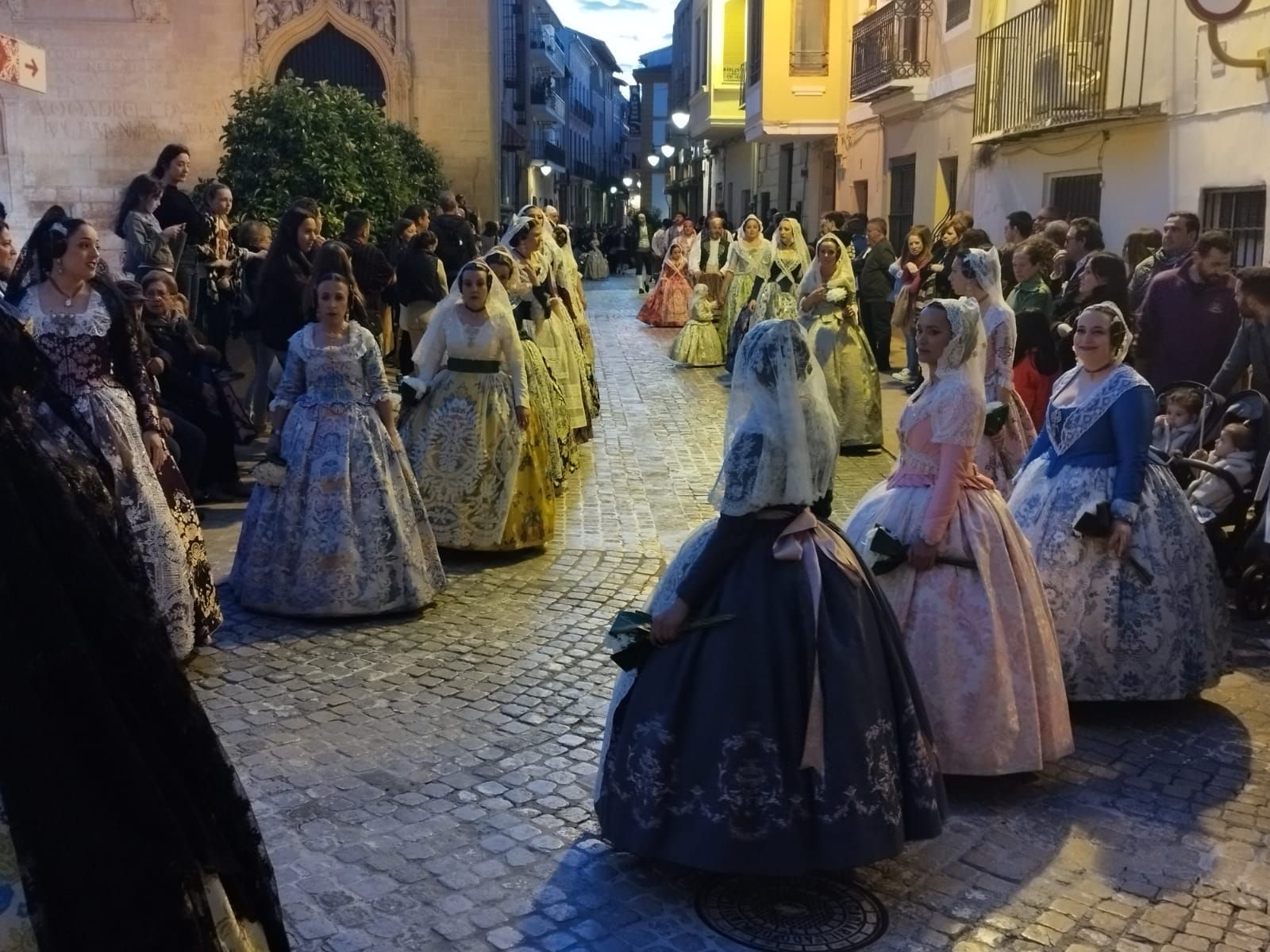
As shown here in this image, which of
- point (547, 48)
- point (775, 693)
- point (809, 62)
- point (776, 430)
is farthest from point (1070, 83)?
point (547, 48)

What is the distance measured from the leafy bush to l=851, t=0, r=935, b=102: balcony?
7.26m

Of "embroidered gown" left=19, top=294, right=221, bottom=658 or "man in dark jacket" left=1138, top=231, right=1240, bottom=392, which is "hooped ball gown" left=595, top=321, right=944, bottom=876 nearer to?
"embroidered gown" left=19, top=294, right=221, bottom=658

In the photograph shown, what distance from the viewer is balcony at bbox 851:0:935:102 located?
17531 millimetres

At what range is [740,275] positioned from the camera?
590 inches

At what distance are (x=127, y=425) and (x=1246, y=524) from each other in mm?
5421

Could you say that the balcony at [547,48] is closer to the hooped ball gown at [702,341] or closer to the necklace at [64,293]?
the hooped ball gown at [702,341]

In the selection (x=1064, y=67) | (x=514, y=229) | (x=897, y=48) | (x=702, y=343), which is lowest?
(x=702, y=343)

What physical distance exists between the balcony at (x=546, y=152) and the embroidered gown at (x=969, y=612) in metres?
41.2

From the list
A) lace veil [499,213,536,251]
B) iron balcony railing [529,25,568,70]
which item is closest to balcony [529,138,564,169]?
iron balcony railing [529,25,568,70]

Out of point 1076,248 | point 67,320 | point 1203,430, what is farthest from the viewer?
point 1076,248

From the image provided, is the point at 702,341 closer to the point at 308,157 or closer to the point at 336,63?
the point at 308,157

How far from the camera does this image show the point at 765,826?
3418mm

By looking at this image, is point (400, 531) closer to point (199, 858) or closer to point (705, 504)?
point (705, 504)

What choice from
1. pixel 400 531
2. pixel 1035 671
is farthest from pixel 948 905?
pixel 400 531
